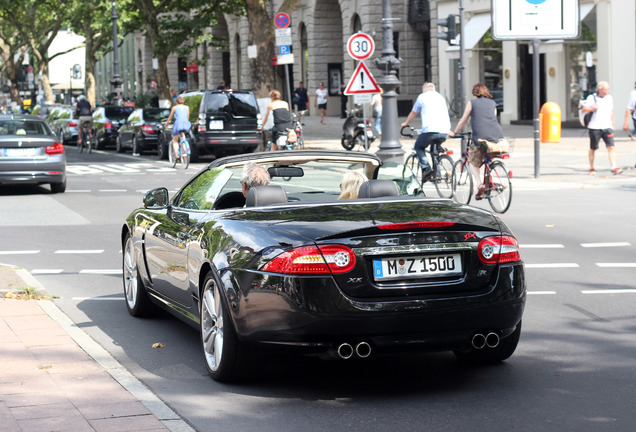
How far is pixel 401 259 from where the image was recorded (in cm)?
578

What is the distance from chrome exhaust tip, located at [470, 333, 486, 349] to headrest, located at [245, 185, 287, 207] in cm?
145

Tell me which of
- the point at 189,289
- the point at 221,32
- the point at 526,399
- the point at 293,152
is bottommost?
the point at 526,399

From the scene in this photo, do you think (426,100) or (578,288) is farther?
(426,100)

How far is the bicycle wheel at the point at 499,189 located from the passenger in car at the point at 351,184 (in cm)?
915

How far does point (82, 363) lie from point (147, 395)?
884mm

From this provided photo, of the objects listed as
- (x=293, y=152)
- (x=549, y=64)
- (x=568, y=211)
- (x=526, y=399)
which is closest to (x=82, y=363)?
(x=293, y=152)

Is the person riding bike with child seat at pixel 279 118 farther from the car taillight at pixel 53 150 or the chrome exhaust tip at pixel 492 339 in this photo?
the chrome exhaust tip at pixel 492 339

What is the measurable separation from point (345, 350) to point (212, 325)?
1010 mm

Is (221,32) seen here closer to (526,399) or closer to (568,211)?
(568,211)

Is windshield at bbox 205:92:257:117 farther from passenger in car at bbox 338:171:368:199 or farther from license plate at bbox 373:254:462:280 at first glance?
license plate at bbox 373:254:462:280

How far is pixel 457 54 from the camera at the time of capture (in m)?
41.9

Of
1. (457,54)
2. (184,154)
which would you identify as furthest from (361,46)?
(457,54)

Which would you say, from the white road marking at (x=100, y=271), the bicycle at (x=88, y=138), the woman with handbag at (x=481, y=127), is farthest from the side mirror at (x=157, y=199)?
the bicycle at (x=88, y=138)

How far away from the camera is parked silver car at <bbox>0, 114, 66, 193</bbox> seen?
66.3ft
